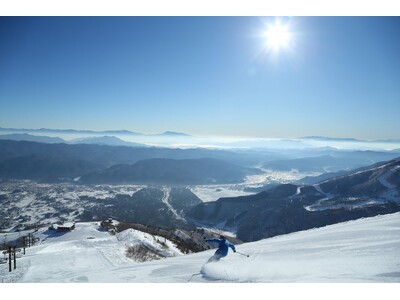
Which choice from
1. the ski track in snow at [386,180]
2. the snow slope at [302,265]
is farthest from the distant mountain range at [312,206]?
the snow slope at [302,265]

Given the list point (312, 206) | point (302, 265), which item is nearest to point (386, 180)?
point (312, 206)

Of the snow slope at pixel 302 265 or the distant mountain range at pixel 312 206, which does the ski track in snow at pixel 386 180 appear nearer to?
the distant mountain range at pixel 312 206

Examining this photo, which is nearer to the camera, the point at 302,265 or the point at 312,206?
the point at 302,265

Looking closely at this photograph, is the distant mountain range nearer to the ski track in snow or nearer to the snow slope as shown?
the ski track in snow

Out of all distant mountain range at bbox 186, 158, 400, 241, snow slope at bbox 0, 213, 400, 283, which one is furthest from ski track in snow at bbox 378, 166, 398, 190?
snow slope at bbox 0, 213, 400, 283

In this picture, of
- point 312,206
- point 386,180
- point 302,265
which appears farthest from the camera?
point 386,180

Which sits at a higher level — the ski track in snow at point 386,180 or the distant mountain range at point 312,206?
the ski track in snow at point 386,180

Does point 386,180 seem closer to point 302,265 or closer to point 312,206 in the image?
point 312,206

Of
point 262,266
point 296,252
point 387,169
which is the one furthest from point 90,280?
point 387,169
